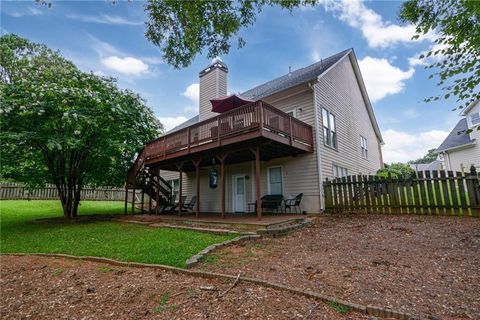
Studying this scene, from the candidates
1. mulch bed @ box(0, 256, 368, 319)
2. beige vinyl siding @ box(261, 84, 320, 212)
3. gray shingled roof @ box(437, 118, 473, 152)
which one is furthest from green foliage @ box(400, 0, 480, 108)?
gray shingled roof @ box(437, 118, 473, 152)

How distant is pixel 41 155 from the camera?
11086 millimetres

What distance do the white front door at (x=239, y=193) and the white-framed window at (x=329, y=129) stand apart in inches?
182

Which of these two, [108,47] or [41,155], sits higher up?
[108,47]

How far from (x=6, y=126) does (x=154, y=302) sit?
984 centimetres

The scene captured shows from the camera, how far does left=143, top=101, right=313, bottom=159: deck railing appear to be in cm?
831

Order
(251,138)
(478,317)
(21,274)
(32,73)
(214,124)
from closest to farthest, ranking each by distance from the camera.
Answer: (478,317)
(21,274)
(251,138)
(214,124)
(32,73)

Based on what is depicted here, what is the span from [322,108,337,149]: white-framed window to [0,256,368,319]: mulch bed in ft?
30.6

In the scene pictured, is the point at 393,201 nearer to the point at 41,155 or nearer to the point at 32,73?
the point at 41,155

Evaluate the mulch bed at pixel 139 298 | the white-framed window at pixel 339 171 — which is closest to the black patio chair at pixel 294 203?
the white-framed window at pixel 339 171

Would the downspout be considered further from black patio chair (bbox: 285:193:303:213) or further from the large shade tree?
the large shade tree

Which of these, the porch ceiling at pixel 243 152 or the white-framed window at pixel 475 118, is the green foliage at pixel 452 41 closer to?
the porch ceiling at pixel 243 152

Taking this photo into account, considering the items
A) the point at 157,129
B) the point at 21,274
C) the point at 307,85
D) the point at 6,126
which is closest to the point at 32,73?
the point at 6,126

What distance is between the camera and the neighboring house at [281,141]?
899 cm

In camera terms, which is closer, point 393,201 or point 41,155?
point 393,201
